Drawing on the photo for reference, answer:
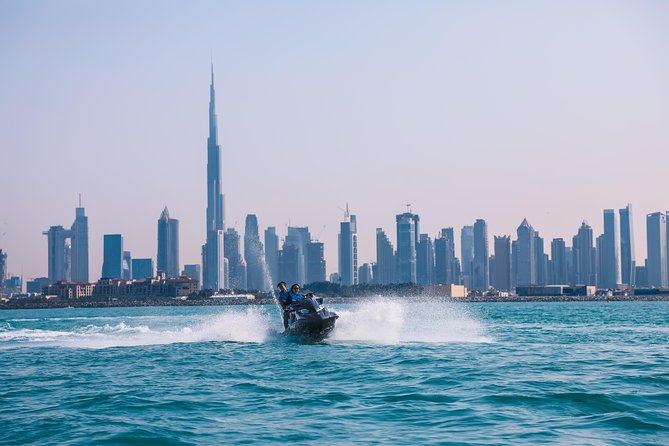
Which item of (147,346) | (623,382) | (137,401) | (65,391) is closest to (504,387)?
(623,382)

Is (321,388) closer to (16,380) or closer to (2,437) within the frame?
(2,437)

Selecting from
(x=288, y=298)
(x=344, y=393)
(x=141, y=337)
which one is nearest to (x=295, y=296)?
(x=288, y=298)

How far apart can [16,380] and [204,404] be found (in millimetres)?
8668

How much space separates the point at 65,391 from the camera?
2161 cm

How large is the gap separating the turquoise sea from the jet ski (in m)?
0.52

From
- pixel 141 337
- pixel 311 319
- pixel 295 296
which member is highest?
pixel 295 296

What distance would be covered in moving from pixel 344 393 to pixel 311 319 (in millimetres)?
12754

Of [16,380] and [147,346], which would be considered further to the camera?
[147,346]

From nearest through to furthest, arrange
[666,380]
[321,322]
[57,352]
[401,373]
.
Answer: [666,380]
[401,373]
[321,322]
[57,352]

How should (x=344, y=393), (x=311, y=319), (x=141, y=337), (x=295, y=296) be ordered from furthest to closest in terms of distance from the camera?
(x=141, y=337)
(x=295, y=296)
(x=311, y=319)
(x=344, y=393)

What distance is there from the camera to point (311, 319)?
107 feet

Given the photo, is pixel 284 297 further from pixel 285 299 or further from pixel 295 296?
pixel 295 296

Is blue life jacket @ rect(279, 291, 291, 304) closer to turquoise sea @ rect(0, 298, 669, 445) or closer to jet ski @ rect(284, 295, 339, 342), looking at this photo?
jet ski @ rect(284, 295, 339, 342)

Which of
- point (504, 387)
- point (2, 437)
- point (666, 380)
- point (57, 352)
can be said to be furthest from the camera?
point (57, 352)
